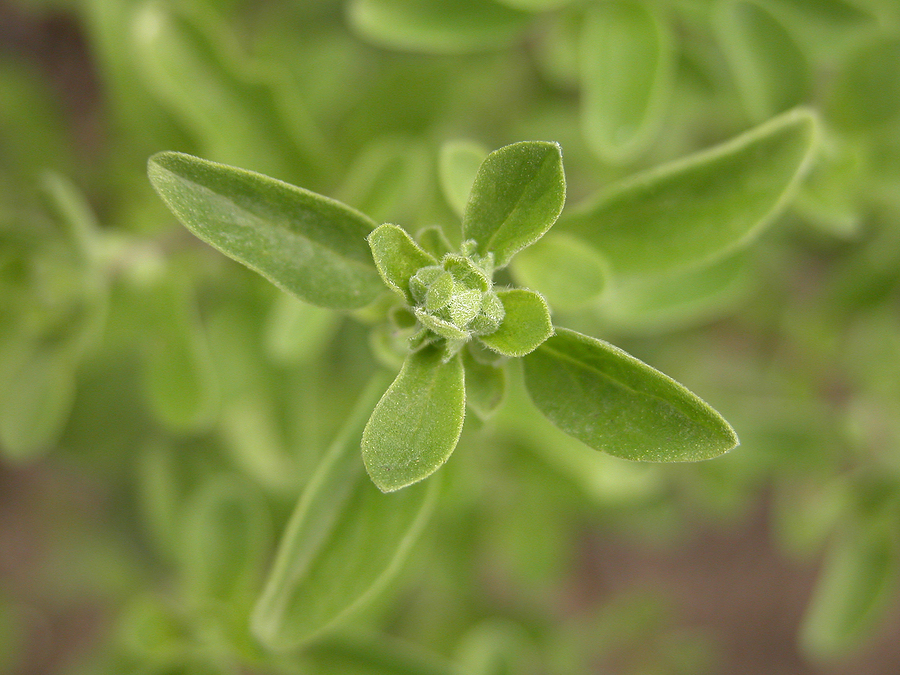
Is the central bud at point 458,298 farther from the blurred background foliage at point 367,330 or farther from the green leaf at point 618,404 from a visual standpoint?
the blurred background foliage at point 367,330

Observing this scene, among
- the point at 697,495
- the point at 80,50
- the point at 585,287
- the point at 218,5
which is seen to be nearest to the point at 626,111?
the point at 585,287

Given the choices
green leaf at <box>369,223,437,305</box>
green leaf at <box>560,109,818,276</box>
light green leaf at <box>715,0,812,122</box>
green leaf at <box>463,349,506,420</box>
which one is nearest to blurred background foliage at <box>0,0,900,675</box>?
light green leaf at <box>715,0,812,122</box>

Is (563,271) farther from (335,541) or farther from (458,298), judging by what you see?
(335,541)

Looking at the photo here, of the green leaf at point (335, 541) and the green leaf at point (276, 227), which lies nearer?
the green leaf at point (276, 227)

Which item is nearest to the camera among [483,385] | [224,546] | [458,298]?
[458,298]

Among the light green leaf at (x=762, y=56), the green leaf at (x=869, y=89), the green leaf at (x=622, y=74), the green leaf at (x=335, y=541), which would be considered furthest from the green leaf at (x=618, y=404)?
the green leaf at (x=869, y=89)

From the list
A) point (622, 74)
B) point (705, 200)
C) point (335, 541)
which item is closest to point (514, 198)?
point (705, 200)
